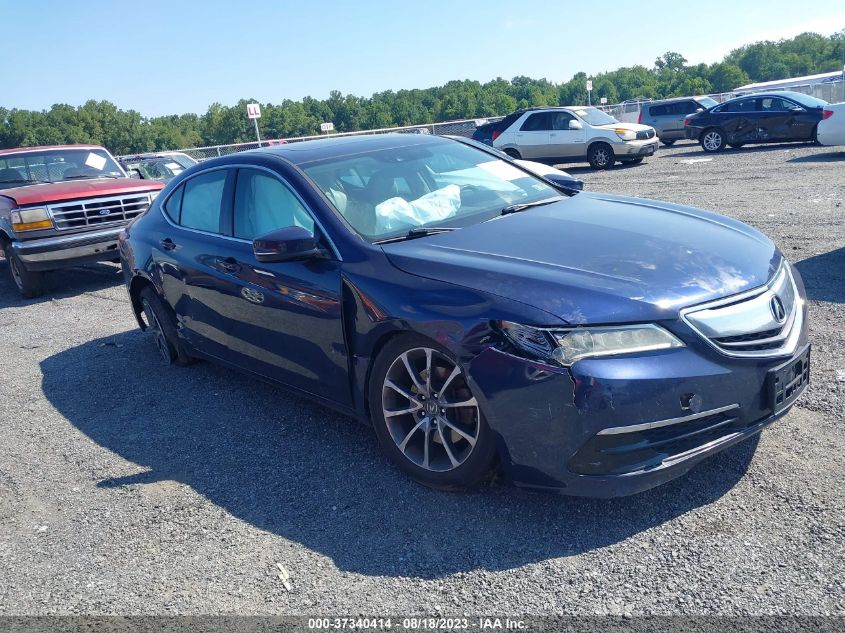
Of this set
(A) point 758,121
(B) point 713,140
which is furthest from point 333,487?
(B) point 713,140

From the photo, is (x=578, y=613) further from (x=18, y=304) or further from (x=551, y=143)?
(x=551, y=143)

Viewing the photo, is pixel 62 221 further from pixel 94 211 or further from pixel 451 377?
pixel 451 377

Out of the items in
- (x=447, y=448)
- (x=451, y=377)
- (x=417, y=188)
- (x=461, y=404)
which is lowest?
(x=447, y=448)

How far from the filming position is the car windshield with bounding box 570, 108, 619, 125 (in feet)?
66.3

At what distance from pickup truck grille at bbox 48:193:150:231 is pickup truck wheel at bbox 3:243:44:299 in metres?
0.76

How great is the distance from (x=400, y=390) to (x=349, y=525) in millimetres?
672

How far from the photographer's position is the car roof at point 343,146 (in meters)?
4.61

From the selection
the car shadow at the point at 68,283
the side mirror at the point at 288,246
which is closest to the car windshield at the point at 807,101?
the car shadow at the point at 68,283

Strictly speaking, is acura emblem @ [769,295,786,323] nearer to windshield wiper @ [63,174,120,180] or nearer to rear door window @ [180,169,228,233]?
rear door window @ [180,169,228,233]

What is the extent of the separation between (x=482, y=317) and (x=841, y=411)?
2196 millimetres

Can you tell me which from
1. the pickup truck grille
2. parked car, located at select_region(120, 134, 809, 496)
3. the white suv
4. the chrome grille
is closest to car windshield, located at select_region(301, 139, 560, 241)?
parked car, located at select_region(120, 134, 809, 496)

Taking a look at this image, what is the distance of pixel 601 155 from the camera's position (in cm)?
1973

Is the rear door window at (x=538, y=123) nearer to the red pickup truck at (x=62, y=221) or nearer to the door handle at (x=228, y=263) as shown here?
the red pickup truck at (x=62, y=221)

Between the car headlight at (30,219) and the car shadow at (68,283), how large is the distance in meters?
0.98
